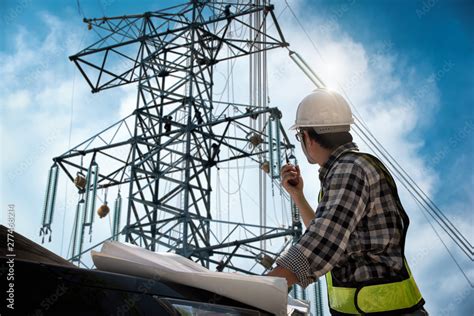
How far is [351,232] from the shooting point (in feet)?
5.64

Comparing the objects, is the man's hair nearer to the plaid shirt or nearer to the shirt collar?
the shirt collar

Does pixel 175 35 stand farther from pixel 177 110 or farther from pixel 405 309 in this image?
pixel 405 309

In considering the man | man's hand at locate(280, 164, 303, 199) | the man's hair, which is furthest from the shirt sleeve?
man's hand at locate(280, 164, 303, 199)

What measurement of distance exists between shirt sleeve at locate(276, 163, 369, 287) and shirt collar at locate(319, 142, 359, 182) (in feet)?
0.73

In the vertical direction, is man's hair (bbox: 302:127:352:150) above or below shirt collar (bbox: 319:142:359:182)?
above

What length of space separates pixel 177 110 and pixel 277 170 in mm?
3303

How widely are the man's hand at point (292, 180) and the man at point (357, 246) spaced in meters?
0.45

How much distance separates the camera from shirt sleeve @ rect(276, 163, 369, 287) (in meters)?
1.63

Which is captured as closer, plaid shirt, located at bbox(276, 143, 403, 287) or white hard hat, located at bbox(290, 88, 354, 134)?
plaid shirt, located at bbox(276, 143, 403, 287)

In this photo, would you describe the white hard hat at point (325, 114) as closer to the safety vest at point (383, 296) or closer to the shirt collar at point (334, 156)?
the shirt collar at point (334, 156)

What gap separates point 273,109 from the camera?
981 cm

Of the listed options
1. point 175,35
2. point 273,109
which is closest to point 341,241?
point 273,109

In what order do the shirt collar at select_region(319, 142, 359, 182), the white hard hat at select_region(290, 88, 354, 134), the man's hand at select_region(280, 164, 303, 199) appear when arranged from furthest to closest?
the man's hand at select_region(280, 164, 303, 199)
the white hard hat at select_region(290, 88, 354, 134)
the shirt collar at select_region(319, 142, 359, 182)

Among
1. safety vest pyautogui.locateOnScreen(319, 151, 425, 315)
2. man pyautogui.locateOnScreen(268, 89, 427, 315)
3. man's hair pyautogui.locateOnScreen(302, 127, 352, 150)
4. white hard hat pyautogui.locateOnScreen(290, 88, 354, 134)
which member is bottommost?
safety vest pyautogui.locateOnScreen(319, 151, 425, 315)
